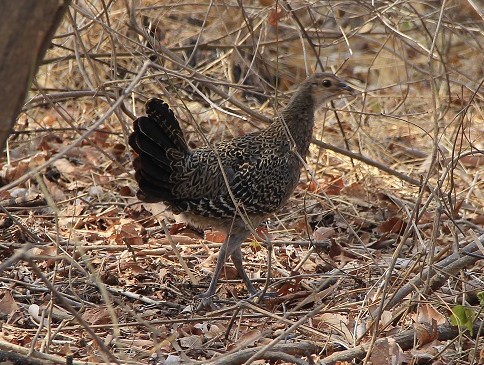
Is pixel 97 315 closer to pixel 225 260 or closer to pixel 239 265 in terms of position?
pixel 225 260

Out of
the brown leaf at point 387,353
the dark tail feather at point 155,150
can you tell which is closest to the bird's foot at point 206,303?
the dark tail feather at point 155,150

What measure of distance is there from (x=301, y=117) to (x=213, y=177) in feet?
2.92

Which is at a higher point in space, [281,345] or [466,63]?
[466,63]

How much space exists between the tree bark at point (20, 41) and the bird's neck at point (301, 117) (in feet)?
11.1

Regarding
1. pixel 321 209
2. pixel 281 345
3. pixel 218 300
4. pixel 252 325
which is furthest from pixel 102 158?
pixel 281 345

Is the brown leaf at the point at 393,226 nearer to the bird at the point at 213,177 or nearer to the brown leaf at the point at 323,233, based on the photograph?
the brown leaf at the point at 323,233

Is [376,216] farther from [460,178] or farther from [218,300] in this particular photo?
[218,300]

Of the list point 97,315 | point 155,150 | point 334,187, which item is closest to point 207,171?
point 155,150

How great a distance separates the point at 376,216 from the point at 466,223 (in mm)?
878

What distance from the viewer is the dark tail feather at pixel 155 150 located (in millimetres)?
5703

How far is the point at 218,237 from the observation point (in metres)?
6.63

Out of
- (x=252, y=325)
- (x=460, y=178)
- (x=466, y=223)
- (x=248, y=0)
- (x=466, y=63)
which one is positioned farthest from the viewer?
(x=466, y=63)

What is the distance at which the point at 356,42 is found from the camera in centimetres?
1220

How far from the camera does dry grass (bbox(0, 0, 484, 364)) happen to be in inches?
174
